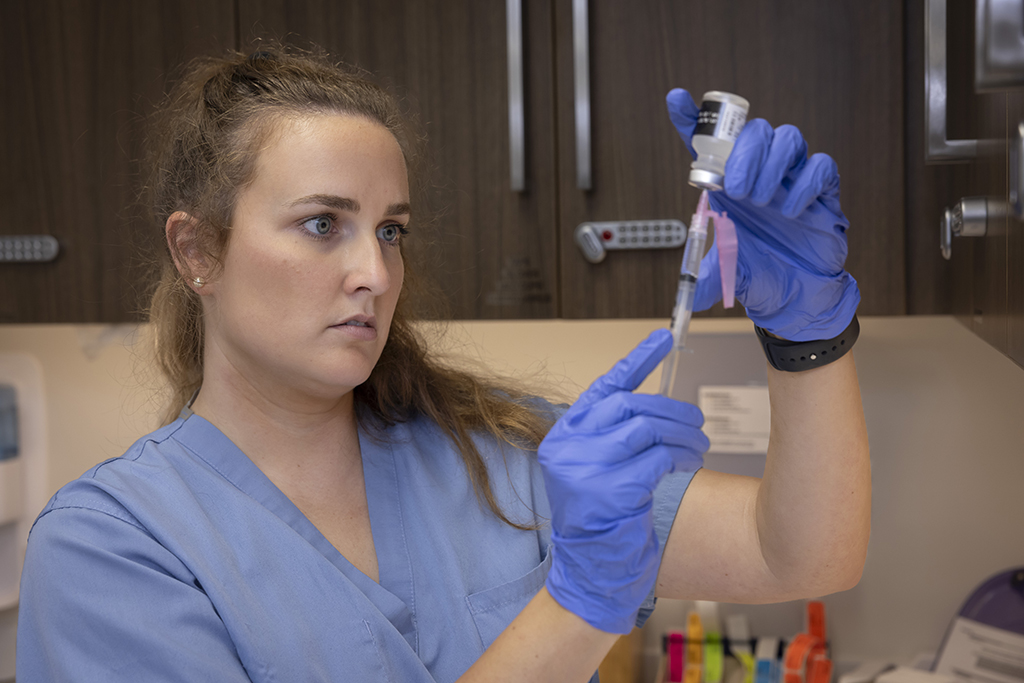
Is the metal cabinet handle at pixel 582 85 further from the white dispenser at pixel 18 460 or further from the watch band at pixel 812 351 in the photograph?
the white dispenser at pixel 18 460

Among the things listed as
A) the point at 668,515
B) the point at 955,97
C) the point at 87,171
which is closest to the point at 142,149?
the point at 87,171

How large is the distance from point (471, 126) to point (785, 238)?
0.73 metres

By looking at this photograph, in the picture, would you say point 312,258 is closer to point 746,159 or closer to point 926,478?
point 746,159

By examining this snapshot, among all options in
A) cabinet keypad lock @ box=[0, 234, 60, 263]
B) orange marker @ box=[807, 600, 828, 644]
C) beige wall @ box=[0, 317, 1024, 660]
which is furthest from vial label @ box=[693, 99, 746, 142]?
cabinet keypad lock @ box=[0, 234, 60, 263]

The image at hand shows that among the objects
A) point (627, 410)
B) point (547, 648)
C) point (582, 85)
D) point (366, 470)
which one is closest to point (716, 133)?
point (627, 410)

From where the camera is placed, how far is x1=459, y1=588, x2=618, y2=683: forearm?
0.75 meters

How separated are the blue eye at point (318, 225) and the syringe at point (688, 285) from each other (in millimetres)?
368

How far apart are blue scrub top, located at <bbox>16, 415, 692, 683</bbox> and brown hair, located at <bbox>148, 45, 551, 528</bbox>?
0.04 m

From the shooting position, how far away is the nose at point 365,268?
88 cm

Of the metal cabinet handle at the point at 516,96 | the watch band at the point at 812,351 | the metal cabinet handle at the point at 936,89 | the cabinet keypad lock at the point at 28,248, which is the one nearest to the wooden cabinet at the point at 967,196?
the metal cabinet handle at the point at 936,89

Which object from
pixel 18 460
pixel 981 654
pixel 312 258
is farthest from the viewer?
pixel 18 460

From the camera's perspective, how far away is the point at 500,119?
1.37 metres

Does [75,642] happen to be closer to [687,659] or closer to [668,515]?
[668,515]

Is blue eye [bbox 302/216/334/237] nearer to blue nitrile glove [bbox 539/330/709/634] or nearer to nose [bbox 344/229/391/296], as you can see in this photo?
nose [bbox 344/229/391/296]
